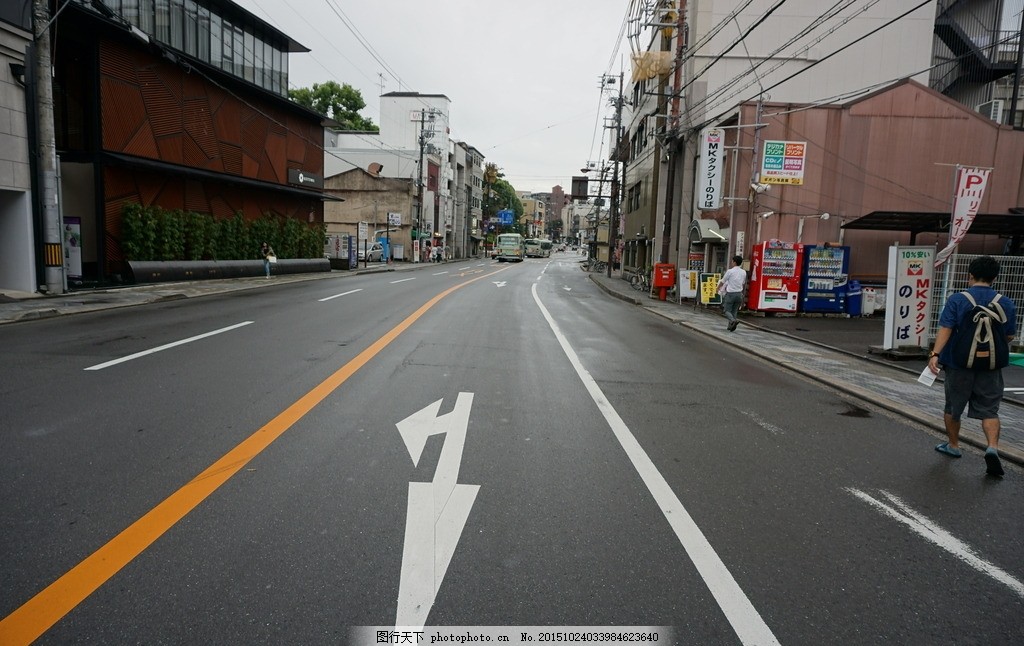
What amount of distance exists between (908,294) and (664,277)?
1313cm

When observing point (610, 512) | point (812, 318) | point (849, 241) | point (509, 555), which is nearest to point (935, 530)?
point (610, 512)

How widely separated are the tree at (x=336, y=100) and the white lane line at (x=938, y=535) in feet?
216

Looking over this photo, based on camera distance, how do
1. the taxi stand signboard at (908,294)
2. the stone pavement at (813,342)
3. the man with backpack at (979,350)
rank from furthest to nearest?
1. the taxi stand signboard at (908,294)
2. the stone pavement at (813,342)
3. the man with backpack at (979,350)

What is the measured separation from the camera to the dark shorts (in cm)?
540

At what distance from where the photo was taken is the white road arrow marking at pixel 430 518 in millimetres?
A: 2965

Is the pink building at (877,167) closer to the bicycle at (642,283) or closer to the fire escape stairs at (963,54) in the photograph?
the fire escape stairs at (963,54)

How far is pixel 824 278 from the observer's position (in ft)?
61.3

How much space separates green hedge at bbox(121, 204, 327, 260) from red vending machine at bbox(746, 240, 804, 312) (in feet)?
67.3

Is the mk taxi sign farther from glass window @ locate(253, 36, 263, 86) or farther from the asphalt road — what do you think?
glass window @ locate(253, 36, 263, 86)

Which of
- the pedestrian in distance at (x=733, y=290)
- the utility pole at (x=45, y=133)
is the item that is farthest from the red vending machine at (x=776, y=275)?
the utility pole at (x=45, y=133)

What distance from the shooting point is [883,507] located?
441 cm

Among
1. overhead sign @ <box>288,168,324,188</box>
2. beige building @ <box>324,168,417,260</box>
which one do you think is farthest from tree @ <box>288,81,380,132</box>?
overhead sign @ <box>288,168,324,188</box>

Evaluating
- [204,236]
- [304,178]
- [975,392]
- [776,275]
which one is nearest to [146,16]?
[204,236]

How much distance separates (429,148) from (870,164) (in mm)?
52300
